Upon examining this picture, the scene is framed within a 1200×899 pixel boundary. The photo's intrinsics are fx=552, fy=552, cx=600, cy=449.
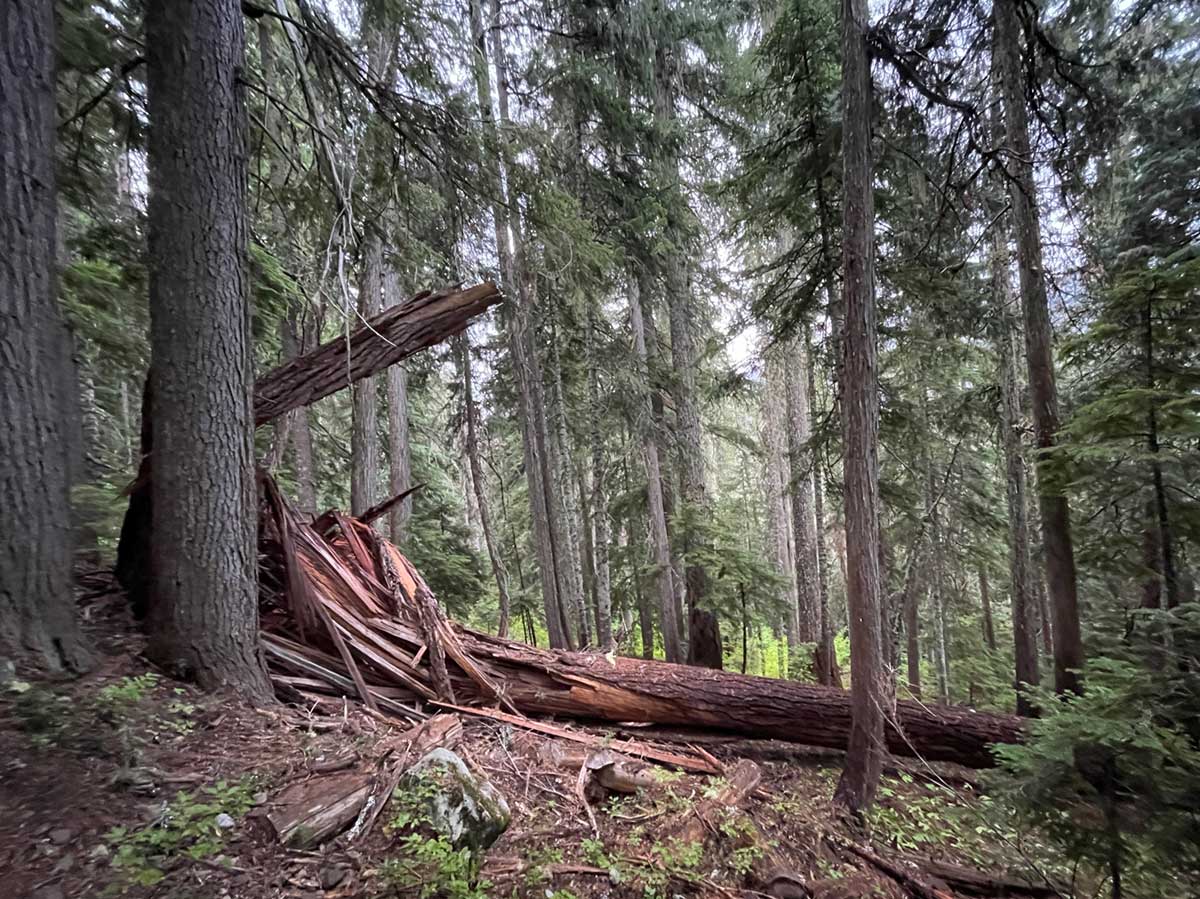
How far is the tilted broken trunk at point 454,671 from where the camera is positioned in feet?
14.3

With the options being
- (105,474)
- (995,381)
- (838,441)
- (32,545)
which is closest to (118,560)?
(105,474)

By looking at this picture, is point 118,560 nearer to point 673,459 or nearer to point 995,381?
point 673,459

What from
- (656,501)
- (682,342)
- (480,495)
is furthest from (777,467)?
(480,495)

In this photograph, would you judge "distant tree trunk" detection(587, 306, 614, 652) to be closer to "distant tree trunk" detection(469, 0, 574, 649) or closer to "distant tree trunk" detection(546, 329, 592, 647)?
"distant tree trunk" detection(546, 329, 592, 647)

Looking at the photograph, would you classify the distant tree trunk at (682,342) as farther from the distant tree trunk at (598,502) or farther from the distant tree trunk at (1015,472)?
the distant tree trunk at (1015,472)

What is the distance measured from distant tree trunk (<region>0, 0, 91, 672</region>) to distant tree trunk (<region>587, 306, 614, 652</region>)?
21.2 ft

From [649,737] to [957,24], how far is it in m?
6.98

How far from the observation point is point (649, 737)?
4770mm

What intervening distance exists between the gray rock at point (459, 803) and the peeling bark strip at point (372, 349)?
2769 millimetres

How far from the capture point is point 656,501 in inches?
357

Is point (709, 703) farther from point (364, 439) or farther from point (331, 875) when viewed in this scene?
point (364, 439)

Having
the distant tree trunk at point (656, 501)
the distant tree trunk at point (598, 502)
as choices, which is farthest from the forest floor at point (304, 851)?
the distant tree trunk at point (598, 502)

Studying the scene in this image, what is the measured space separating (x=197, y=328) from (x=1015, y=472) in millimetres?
10131

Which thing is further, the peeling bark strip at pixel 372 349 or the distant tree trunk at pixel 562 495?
the distant tree trunk at pixel 562 495
